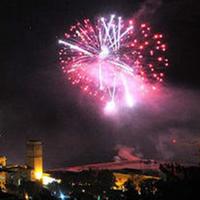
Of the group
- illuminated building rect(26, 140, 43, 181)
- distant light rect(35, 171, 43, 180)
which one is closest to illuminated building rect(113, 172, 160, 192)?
distant light rect(35, 171, 43, 180)

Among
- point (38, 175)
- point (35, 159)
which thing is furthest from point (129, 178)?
point (35, 159)

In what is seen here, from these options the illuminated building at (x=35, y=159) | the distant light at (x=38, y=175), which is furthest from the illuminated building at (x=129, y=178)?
the illuminated building at (x=35, y=159)

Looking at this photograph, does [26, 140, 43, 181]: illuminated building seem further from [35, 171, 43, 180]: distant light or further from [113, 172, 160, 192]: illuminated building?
[113, 172, 160, 192]: illuminated building

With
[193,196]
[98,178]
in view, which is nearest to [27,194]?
[98,178]

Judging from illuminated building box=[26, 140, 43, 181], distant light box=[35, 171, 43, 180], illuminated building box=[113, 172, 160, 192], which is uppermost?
illuminated building box=[26, 140, 43, 181]

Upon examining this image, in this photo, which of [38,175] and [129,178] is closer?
[129,178]

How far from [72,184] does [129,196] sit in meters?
28.5

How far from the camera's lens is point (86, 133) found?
8238 centimetres

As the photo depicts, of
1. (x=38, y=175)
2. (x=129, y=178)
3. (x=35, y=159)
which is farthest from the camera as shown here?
(x=35, y=159)

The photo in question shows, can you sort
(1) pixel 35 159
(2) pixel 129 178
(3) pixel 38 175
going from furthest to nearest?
(1) pixel 35 159
(3) pixel 38 175
(2) pixel 129 178

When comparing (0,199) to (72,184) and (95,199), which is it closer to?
(95,199)

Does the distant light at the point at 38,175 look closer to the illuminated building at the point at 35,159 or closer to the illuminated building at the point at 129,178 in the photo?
the illuminated building at the point at 35,159

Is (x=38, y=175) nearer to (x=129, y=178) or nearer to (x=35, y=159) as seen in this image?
(x=35, y=159)

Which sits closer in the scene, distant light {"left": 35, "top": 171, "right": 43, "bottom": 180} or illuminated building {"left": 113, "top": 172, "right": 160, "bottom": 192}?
illuminated building {"left": 113, "top": 172, "right": 160, "bottom": 192}
